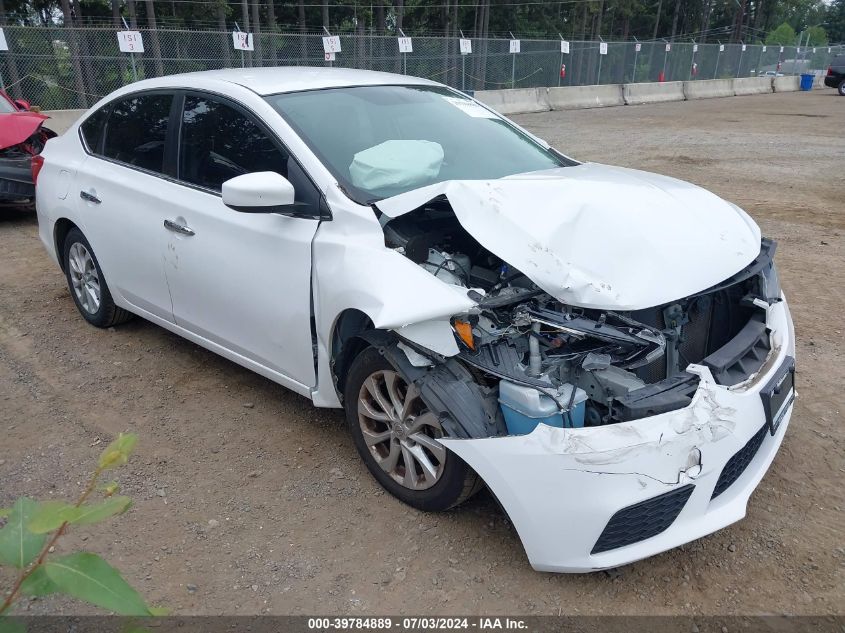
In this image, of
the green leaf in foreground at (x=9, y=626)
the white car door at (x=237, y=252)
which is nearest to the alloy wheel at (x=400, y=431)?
the white car door at (x=237, y=252)

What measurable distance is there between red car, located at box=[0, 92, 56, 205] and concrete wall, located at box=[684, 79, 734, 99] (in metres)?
26.2

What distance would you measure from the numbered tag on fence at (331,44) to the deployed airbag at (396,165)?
15.8 meters

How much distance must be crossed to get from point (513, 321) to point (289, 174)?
1.30m

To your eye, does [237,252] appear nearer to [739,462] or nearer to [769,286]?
[739,462]

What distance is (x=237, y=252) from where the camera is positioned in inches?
131

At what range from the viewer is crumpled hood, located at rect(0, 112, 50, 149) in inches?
299

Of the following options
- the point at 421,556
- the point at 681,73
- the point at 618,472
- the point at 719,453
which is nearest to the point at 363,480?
the point at 421,556

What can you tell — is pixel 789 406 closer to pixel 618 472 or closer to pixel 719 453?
pixel 719 453

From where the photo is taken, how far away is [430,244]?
9.72ft

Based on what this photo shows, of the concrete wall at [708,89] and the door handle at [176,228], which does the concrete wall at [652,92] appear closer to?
the concrete wall at [708,89]

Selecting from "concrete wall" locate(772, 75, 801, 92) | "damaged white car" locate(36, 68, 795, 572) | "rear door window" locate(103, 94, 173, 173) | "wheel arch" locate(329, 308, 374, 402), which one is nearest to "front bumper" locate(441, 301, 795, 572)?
"damaged white car" locate(36, 68, 795, 572)

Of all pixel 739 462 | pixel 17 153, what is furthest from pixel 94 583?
pixel 17 153

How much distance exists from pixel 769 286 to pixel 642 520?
146 cm

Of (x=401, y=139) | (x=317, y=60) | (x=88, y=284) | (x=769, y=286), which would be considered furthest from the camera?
(x=317, y=60)
